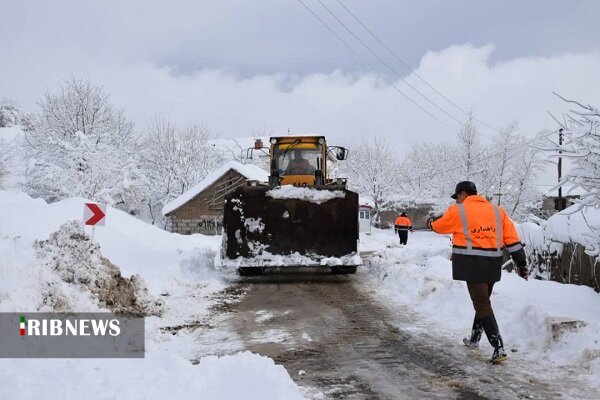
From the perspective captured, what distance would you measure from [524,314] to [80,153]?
88.9 feet

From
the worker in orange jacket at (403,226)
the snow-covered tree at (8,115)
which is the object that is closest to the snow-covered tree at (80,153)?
the worker in orange jacket at (403,226)

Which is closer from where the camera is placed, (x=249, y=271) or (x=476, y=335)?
(x=476, y=335)

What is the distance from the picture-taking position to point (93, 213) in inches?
337

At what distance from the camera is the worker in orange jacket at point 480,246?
14.9 ft

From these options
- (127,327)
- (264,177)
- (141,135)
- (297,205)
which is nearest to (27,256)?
(127,327)

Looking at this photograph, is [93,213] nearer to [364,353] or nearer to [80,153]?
[364,353]

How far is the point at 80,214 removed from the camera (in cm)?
1253

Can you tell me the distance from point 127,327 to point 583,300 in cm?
532

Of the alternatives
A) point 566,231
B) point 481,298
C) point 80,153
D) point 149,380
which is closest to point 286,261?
point 566,231

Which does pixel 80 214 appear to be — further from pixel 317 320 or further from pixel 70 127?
pixel 70 127

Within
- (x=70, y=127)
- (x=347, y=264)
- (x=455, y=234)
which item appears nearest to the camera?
(x=455, y=234)

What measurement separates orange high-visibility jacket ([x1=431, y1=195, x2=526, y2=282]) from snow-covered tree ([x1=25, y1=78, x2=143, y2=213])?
2481 cm

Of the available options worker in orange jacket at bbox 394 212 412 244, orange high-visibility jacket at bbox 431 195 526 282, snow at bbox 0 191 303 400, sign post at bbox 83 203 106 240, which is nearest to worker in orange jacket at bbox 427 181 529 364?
orange high-visibility jacket at bbox 431 195 526 282

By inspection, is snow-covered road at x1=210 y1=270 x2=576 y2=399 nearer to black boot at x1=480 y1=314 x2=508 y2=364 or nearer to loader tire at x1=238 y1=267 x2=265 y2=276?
black boot at x1=480 y1=314 x2=508 y2=364
